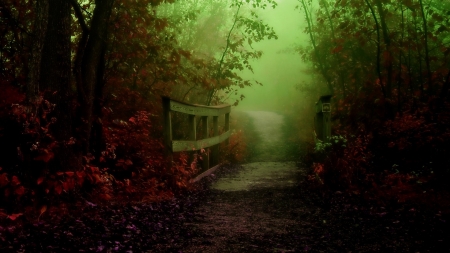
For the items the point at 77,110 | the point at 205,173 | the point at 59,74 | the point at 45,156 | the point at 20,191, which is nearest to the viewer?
the point at 20,191

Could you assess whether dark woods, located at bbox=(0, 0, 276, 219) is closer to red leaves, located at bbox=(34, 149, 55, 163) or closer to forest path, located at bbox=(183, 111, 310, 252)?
red leaves, located at bbox=(34, 149, 55, 163)

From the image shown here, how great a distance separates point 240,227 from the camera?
5.24m

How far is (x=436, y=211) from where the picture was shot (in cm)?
525

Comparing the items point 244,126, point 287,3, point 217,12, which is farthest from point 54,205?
point 287,3

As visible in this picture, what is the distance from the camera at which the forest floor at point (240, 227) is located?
13.6 feet

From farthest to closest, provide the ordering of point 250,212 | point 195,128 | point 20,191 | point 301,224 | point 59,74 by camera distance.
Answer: point 195,128
point 250,212
point 59,74
point 301,224
point 20,191

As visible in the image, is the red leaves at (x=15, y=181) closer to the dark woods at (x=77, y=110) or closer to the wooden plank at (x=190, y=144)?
the dark woods at (x=77, y=110)

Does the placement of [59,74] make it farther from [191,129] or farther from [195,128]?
[195,128]

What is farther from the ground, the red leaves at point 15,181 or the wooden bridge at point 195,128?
the wooden bridge at point 195,128

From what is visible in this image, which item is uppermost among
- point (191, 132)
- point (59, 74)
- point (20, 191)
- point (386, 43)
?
point (386, 43)

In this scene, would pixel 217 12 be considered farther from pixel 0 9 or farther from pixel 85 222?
pixel 85 222

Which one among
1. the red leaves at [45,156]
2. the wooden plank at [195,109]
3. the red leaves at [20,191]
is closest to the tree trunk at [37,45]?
the red leaves at [45,156]

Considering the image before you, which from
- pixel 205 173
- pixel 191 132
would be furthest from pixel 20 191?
pixel 205 173

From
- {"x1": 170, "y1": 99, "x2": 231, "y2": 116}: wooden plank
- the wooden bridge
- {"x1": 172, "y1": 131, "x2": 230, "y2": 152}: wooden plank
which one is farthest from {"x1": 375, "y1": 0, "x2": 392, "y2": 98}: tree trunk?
{"x1": 172, "y1": 131, "x2": 230, "y2": 152}: wooden plank
